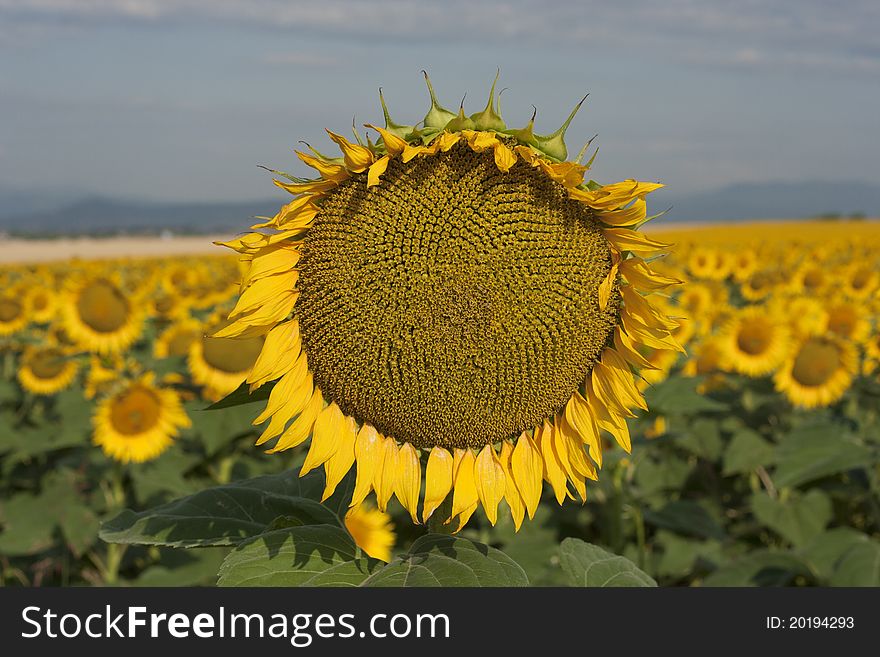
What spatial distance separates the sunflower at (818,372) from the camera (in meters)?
6.69

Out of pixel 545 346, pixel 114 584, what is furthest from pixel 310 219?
pixel 114 584

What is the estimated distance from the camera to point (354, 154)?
1.70m

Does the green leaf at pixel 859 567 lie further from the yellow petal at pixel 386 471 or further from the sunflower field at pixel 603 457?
the yellow petal at pixel 386 471

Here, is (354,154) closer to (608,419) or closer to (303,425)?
(303,425)

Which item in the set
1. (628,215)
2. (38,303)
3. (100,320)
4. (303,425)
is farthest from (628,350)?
(38,303)

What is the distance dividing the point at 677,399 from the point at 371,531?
1.87m

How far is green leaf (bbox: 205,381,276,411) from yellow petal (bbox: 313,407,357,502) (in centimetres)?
20

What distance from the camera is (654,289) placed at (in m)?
1.78

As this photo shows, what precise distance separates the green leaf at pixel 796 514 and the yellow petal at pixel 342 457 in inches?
183

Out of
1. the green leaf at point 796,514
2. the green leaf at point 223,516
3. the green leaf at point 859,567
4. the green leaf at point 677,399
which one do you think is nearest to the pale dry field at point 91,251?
the green leaf at point 796,514

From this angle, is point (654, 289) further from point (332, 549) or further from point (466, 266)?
point (332, 549)

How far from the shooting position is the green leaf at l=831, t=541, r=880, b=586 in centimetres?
442

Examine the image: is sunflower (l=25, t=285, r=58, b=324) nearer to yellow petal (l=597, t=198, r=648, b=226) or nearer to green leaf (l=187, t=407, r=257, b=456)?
green leaf (l=187, t=407, r=257, b=456)

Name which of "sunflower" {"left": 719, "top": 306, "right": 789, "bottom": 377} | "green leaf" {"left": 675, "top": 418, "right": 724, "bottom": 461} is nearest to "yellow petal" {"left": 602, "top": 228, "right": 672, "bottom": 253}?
"green leaf" {"left": 675, "top": 418, "right": 724, "bottom": 461}
